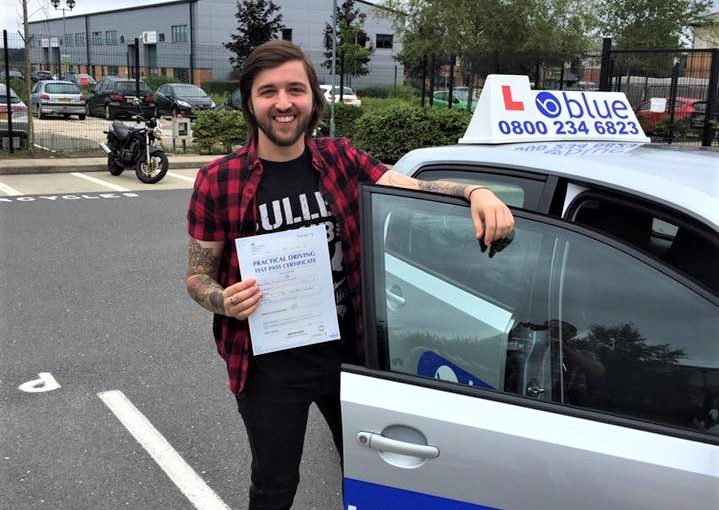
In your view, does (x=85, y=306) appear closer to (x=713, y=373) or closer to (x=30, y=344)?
(x=30, y=344)

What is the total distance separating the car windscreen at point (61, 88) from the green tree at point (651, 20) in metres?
Answer: 19.3

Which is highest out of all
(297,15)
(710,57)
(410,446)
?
(297,15)

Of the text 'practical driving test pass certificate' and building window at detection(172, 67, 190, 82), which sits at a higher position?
building window at detection(172, 67, 190, 82)

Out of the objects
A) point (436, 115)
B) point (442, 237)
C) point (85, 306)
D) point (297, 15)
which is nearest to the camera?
point (442, 237)

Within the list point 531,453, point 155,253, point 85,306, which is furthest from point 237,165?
point 155,253

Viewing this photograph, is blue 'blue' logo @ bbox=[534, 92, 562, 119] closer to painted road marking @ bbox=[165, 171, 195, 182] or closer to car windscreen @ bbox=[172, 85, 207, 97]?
painted road marking @ bbox=[165, 171, 195, 182]

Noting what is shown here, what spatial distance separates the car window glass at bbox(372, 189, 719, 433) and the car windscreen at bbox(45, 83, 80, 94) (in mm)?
24432

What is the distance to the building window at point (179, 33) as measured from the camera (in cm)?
4888

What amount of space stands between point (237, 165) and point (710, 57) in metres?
12.4

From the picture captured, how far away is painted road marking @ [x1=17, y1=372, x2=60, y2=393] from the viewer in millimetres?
3781

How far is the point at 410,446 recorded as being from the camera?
5.18 ft

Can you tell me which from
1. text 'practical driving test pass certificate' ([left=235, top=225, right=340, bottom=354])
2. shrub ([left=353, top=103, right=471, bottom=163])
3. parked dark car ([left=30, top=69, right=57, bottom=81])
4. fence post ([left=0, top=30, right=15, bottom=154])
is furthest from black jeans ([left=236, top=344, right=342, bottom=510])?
parked dark car ([left=30, top=69, right=57, bottom=81])

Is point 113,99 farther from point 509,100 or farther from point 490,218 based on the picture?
point 490,218

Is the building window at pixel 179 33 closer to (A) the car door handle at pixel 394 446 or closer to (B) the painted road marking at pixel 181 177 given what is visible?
(B) the painted road marking at pixel 181 177
